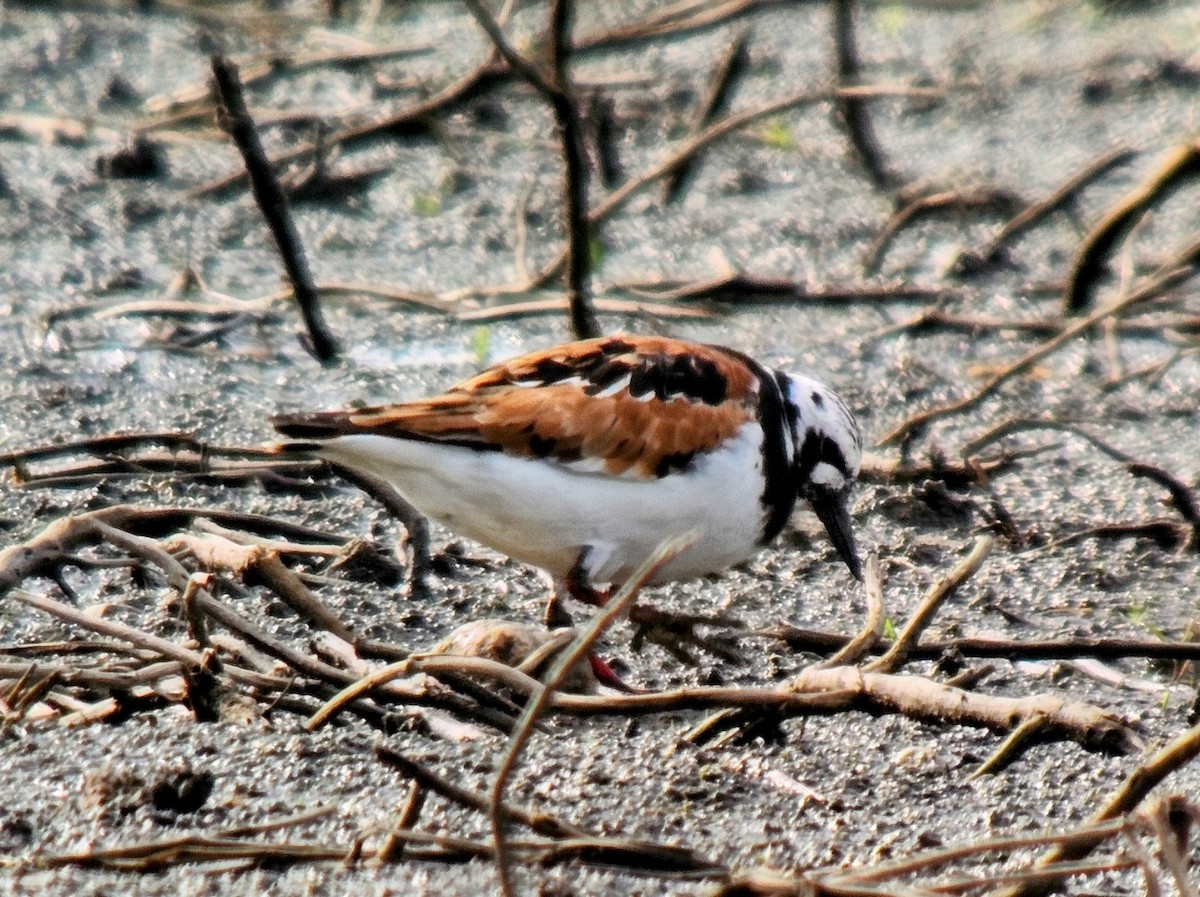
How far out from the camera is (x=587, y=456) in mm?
3664

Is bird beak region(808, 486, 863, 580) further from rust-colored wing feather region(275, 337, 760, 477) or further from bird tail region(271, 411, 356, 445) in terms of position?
bird tail region(271, 411, 356, 445)

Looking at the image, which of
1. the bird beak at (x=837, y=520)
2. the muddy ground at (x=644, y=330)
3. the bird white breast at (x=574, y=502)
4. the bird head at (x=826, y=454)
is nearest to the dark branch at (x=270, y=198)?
the muddy ground at (x=644, y=330)

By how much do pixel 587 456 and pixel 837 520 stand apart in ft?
2.50

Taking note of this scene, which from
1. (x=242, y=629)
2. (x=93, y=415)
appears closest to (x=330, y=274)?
(x=93, y=415)

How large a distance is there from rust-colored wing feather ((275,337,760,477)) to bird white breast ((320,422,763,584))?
1.2 inches

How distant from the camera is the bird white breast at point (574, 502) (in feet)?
11.8

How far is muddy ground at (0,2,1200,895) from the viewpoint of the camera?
2.99 m

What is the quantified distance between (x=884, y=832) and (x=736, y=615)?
1.10m

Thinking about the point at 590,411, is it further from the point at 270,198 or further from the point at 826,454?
the point at 270,198

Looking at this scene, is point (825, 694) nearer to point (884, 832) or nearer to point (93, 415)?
point (884, 832)

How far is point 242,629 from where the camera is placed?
317 cm

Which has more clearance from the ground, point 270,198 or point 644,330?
point 270,198

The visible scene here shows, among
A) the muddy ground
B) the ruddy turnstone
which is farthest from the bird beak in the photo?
the ruddy turnstone

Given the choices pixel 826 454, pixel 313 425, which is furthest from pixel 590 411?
pixel 826 454
